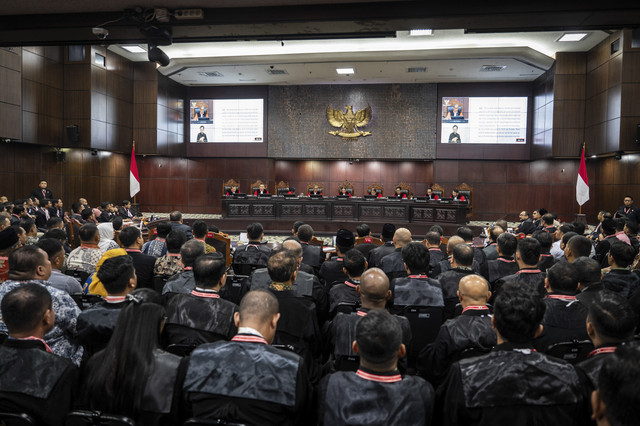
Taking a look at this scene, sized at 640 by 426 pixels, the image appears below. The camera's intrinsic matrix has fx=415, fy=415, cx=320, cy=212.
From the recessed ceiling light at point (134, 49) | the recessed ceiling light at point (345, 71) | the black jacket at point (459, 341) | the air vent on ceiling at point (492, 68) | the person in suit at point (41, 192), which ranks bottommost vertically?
the black jacket at point (459, 341)

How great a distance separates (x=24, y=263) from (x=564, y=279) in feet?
10.9

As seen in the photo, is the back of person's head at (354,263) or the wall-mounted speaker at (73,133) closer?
the back of person's head at (354,263)

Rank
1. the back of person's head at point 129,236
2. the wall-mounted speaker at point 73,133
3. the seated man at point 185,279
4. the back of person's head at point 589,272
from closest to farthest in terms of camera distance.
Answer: the back of person's head at point 589,272
the seated man at point 185,279
the back of person's head at point 129,236
the wall-mounted speaker at point 73,133

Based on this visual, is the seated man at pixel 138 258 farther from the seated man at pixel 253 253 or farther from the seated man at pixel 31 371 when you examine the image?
the seated man at pixel 31 371

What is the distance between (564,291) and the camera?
2.61m

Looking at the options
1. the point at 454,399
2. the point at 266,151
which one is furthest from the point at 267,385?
the point at 266,151

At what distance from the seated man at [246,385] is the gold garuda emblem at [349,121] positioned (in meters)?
14.6

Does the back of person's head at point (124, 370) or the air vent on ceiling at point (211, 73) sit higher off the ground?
the air vent on ceiling at point (211, 73)

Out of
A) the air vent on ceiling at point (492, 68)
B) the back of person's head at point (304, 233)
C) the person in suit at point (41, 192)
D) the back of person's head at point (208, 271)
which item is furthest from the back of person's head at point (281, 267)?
the air vent on ceiling at point (492, 68)

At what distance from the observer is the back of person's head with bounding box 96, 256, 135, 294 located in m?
2.29

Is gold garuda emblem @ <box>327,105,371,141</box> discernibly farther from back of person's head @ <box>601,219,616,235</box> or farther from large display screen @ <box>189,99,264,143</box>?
A: back of person's head @ <box>601,219,616,235</box>

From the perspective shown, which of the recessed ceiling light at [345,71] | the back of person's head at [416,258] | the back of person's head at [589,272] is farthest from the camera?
the recessed ceiling light at [345,71]

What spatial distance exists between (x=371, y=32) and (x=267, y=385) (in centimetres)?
438

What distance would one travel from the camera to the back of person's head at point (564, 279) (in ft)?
8.44
